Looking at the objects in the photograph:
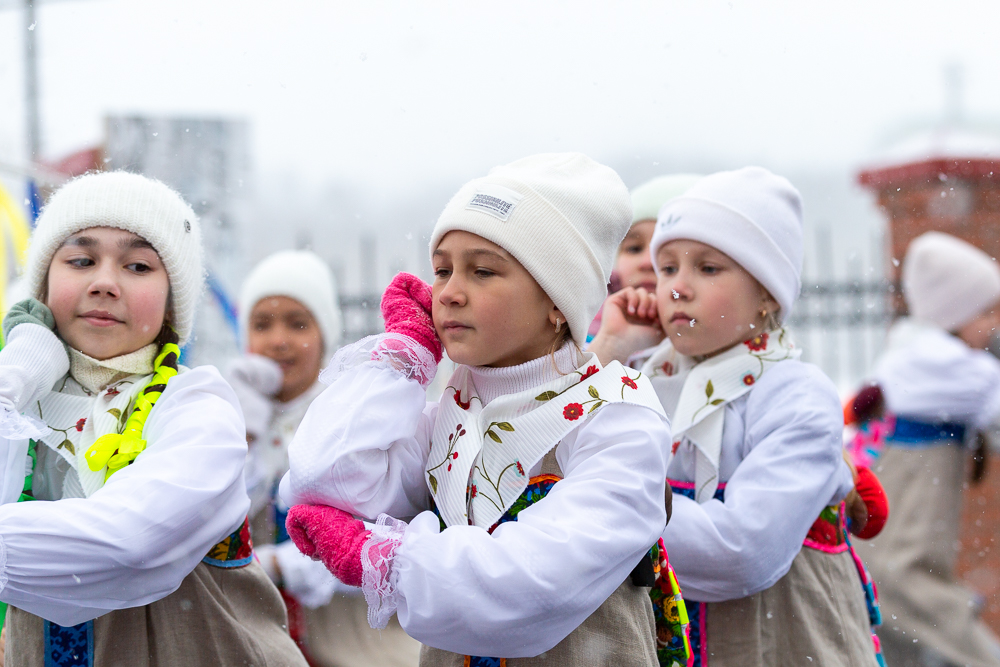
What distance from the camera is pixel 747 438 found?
1.92 metres

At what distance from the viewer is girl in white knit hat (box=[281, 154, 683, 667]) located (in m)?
1.27

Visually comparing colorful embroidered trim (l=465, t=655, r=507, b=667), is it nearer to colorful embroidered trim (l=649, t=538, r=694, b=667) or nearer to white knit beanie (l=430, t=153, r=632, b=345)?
colorful embroidered trim (l=649, t=538, r=694, b=667)

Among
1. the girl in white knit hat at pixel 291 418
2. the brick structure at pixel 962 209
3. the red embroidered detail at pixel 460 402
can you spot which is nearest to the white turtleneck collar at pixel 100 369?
the red embroidered detail at pixel 460 402

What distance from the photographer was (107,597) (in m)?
1.45

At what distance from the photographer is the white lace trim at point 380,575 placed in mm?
1265

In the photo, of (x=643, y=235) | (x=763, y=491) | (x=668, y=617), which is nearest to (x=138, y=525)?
(x=668, y=617)

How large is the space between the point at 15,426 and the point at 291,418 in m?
1.89

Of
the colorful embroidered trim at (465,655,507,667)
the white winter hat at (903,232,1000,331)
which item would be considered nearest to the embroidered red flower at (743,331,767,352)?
the colorful embroidered trim at (465,655,507,667)

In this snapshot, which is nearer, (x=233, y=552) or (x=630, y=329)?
(x=233, y=552)

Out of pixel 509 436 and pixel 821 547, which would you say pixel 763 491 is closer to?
pixel 821 547

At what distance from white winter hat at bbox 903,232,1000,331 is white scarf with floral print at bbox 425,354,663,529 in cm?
384

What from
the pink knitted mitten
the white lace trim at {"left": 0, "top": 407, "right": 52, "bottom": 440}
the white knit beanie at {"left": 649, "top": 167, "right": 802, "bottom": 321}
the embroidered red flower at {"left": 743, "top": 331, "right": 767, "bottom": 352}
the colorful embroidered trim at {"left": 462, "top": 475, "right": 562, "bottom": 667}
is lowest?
the colorful embroidered trim at {"left": 462, "top": 475, "right": 562, "bottom": 667}

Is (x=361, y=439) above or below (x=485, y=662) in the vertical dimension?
above

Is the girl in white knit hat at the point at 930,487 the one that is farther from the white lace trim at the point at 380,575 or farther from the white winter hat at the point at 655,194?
the white lace trim at the point at 380,575
